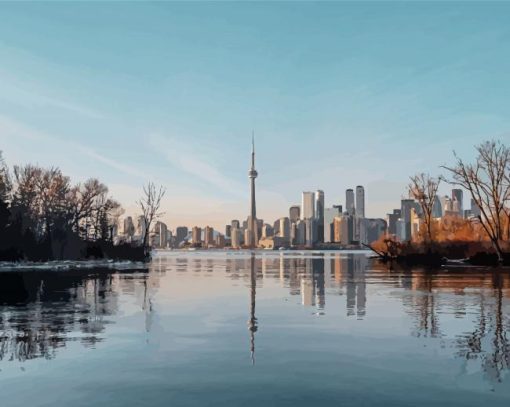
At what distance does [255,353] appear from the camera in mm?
16609

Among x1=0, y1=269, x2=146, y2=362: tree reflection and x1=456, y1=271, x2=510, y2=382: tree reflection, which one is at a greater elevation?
x1=0, y1=269, x2=146, y2=362: tree reflection

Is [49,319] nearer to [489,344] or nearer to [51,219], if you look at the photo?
[489,344]

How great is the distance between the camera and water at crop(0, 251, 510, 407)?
12.2m

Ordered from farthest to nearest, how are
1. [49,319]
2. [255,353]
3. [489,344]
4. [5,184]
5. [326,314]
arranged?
[5,184] < [326,314] < [49,319] < [489,344] < [255,353]

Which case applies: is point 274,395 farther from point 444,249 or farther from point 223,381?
point 444,249

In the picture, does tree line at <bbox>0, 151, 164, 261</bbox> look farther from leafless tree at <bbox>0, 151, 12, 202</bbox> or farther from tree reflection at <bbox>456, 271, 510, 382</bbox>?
tree reflection at <bbox>456, 271, 510, 382</bbox>

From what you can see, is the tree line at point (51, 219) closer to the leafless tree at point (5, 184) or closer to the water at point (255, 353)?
the leafless tree at point (5, 184)

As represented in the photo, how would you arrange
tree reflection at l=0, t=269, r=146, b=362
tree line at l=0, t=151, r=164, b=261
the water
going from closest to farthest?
1. the water
2. tree reflection at l=0, t=269, r=146, b=362
3. tree line at l=0, t=151, r=164, b=261

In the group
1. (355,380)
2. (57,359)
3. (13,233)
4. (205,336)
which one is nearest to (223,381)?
(355,380)

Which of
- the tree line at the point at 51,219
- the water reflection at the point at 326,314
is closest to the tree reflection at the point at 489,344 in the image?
the water reflection at the point at 326,314

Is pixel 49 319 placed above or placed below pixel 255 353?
above

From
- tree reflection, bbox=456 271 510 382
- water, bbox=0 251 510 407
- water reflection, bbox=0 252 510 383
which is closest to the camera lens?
water, bbox=0 251 510 407

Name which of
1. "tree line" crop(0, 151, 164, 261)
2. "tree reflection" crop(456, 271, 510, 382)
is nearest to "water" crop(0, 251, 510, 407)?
"tree reflection" crop(456, 271, 510, 382)

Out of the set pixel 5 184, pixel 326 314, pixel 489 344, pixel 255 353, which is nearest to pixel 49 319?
pixel 255 353
